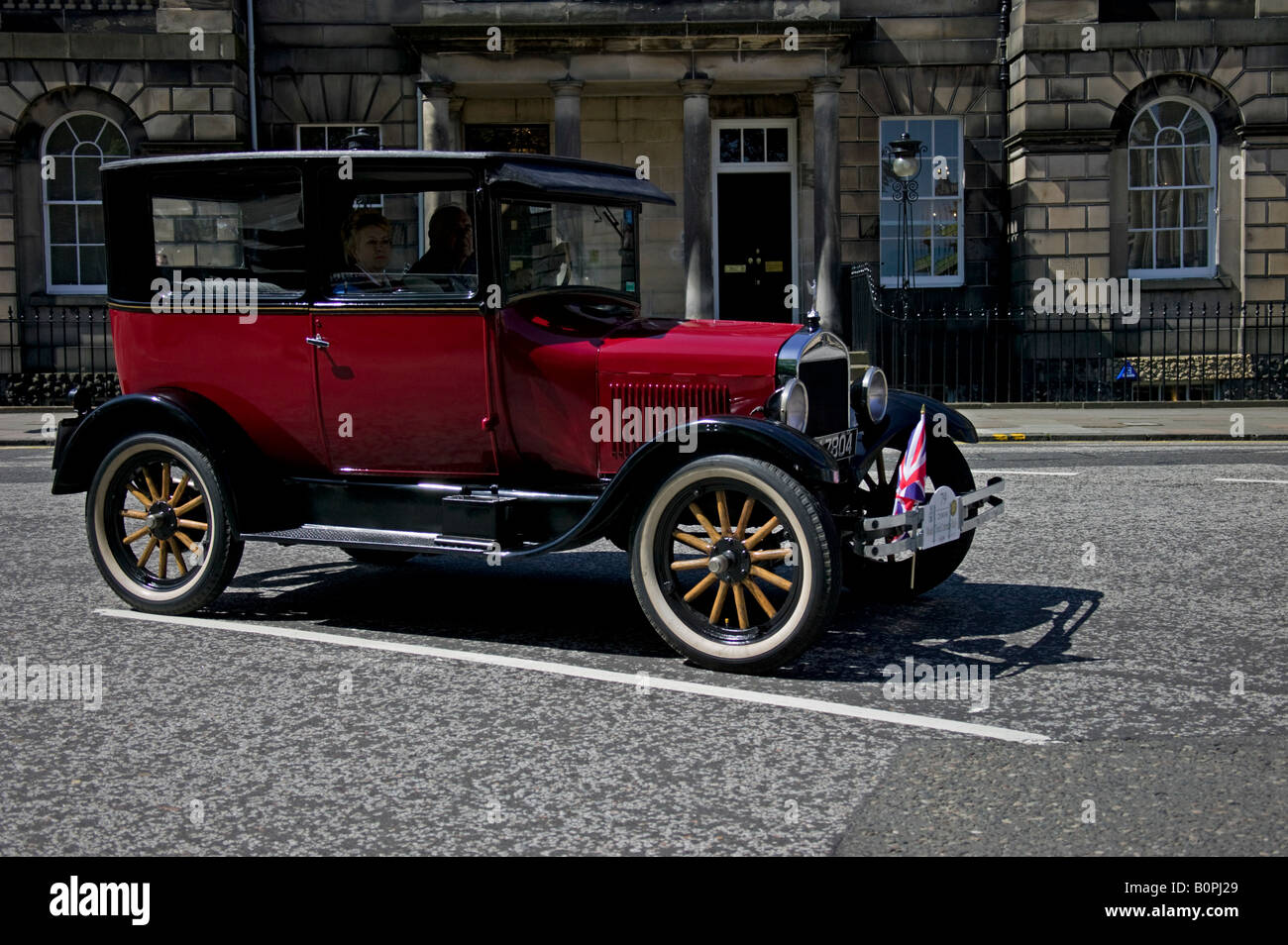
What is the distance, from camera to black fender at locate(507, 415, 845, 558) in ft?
17.5

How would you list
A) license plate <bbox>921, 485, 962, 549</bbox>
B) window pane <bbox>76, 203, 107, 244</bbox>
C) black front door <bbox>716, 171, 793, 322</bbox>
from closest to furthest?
license plate <bbox>921, 485, 962, 549</bbox>
window pane <bbox>76, 203, 107, 244</bbox>
black front door <bbox>716, 171, 793, 322</bbox>

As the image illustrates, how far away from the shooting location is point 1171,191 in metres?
21.4

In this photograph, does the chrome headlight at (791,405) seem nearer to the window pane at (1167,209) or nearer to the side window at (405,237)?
the side window at (405,237)

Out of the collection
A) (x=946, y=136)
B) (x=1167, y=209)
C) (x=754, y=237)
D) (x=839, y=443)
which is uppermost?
(x=946, y=136)

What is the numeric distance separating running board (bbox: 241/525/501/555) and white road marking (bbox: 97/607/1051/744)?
0.40 metres

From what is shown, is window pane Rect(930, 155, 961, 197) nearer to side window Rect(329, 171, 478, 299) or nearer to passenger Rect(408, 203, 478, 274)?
side window Rect(329, 171, 478, 299)

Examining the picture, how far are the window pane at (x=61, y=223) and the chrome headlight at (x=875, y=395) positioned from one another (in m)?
17.7

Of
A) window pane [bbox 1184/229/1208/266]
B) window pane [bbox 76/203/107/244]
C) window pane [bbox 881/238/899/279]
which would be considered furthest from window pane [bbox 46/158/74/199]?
window pane [bbox 1184/229/1208/266]

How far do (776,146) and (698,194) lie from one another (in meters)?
2.35

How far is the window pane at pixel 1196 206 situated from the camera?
842 inches

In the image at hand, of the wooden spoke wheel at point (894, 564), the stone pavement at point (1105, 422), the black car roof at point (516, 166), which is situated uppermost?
the black car roof at point (516, 166)

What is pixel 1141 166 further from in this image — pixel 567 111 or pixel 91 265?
pixel 91 265

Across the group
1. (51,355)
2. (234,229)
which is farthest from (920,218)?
(234,229)

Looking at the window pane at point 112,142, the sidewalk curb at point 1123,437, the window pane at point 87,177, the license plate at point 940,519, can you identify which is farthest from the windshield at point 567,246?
the window pane at point 87,177
